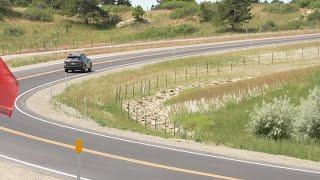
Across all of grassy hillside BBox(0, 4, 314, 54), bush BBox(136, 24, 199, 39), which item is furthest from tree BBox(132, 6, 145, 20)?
bush BBox(136, 24, 199, 39)

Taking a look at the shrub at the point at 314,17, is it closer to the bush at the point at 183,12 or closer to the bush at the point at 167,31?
the bush at the point at 167,31

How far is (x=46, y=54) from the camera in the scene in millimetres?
63062

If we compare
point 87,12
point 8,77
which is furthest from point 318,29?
point 8,77

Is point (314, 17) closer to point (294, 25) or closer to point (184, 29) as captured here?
point (294, 25)

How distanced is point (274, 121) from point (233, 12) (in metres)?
58.4

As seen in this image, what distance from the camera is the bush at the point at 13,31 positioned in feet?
258

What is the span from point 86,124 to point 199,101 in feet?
45.4

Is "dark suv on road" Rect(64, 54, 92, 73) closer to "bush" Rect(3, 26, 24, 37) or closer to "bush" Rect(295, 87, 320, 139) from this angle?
"bush" Rect(295, 87, 320, 139)

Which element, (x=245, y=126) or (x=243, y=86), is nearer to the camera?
(x=245, y=126)

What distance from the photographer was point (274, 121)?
27203 mm

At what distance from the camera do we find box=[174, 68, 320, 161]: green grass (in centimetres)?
2102

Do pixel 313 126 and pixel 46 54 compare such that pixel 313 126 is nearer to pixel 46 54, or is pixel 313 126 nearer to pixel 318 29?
pixel 46 54

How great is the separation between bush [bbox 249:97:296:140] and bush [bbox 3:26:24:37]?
5657cm

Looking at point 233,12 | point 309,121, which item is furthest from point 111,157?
point 233,12
